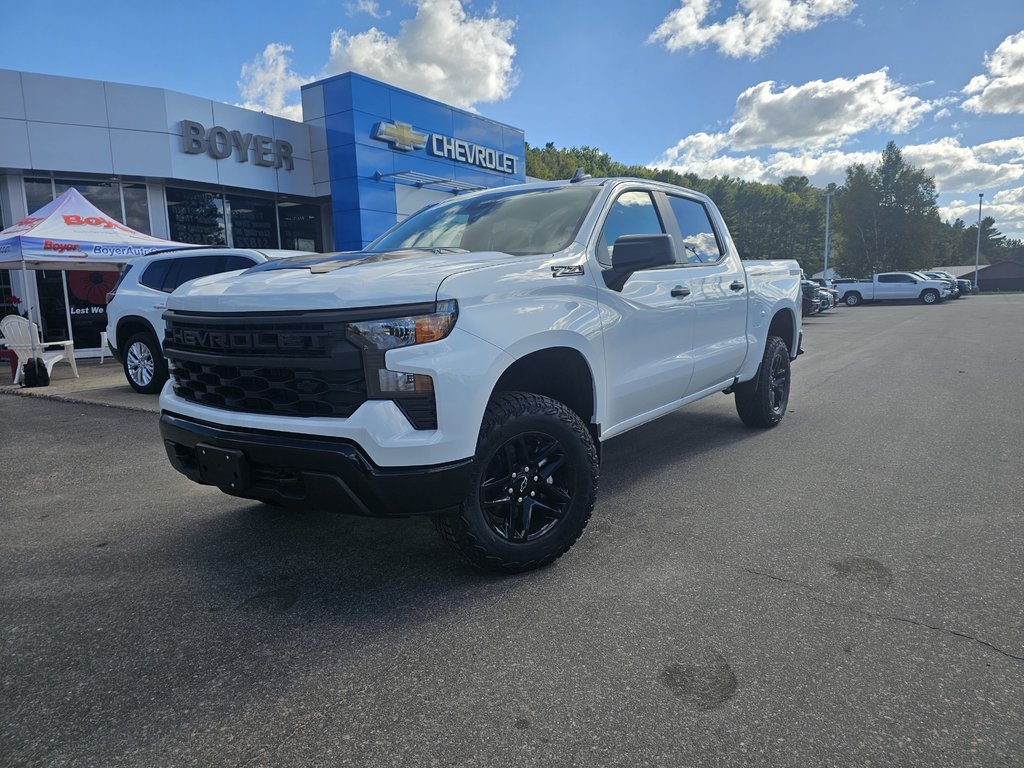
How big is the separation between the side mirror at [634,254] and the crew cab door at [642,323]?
5 cm

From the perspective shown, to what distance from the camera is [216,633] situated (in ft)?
8.52

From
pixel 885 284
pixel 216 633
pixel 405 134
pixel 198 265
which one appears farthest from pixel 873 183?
pixel 216 633

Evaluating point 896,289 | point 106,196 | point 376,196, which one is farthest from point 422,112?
point 896,289

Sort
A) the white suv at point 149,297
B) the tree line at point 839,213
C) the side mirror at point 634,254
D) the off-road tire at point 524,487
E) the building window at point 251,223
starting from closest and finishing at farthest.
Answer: the off-road tire at point 524,487 → the side mirror at point 634,254 → the white suv at point 149,297 → the building window at point 251,223 → the tree line at point 839,213

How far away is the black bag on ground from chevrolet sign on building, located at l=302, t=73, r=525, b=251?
8800mm

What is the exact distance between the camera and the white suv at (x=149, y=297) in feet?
27.8

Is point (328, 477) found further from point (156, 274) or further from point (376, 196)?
point (376, 196)

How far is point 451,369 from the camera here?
2555 mm

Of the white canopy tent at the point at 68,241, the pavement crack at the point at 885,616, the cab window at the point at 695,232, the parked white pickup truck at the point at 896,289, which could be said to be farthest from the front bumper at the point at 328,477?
the parked white pickup truck at the point at 896,289

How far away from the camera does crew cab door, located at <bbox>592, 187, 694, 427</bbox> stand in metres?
3.53

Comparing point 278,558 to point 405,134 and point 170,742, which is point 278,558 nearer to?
point 170,742

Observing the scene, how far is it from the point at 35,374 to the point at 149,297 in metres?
2.77

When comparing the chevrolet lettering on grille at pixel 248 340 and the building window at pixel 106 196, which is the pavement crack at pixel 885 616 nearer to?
the chevrolet lettering on grille at pixel 248 340

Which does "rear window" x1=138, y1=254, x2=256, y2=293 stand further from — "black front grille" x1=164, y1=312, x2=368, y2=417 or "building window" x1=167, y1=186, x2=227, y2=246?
"building window" x1=167, y1=186, x2=227, y2=246
